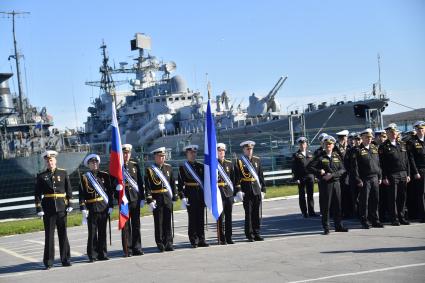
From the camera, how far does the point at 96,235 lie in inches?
385

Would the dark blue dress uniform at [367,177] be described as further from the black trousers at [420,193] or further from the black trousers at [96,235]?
the black trousers at [96,235]

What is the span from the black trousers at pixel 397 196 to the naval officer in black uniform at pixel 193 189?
131 inches

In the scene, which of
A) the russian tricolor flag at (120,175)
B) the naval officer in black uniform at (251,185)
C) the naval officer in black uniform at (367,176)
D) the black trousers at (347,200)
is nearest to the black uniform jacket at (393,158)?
the naval officer in black uniform at (367,176)

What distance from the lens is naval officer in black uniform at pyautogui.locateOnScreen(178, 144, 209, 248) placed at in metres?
10.3

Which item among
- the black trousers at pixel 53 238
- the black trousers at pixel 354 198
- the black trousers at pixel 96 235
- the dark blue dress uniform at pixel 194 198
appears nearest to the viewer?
the black trousers at pixel 53 238

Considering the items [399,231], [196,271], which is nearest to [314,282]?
[196,271]

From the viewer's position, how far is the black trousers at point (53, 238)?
9.22m

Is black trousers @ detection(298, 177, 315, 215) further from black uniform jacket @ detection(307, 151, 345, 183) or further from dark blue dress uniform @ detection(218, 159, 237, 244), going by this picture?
dark blue dress uniform @ detection(218, 159, 237, 244)

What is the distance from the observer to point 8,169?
131ft

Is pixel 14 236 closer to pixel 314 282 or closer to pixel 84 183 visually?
pixel 84 183

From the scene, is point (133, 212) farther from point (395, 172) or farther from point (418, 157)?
point (418, 157)

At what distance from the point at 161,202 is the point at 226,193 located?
3.60ft

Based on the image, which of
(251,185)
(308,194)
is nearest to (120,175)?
(251,185)

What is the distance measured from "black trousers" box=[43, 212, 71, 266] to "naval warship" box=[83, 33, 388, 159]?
27.2 metres
